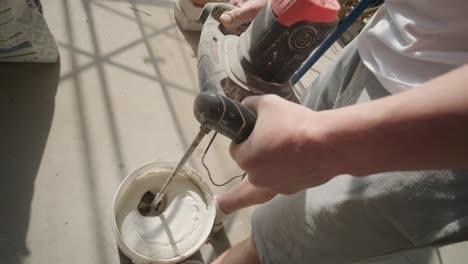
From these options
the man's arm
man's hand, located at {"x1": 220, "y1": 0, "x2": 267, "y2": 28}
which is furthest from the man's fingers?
the man's arm

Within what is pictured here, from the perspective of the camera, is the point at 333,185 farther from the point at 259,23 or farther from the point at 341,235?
the point at 259,23

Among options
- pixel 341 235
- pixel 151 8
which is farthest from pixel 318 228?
pixel 151 8

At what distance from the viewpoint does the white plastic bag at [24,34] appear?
3.15 feet

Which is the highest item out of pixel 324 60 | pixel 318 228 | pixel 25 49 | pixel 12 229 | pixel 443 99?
pixel 443 99

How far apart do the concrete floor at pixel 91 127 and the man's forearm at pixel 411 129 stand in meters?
0.77

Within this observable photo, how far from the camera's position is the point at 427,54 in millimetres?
428

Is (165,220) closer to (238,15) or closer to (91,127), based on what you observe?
(91,127)

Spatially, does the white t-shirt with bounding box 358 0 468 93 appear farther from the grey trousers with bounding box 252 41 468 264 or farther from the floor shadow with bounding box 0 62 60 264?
the floor shadow with bounding box 0 62 60 264

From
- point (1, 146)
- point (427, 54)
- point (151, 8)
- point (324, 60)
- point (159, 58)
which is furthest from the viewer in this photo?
point (324, 60)

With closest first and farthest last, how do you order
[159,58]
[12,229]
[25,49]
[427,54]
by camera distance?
[427,54] → [12,229] → [25,49] → [159,58]

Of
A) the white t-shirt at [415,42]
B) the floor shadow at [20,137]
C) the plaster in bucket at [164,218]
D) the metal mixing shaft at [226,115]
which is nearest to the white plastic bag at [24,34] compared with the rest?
the floor shadow at [20,137]

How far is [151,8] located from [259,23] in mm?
1174

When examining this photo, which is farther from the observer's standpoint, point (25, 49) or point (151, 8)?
point (151, 8)

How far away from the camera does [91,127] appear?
1.12 meters
